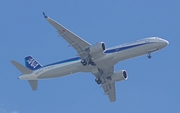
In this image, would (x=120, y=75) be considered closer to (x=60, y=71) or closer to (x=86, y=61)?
(x=86, y=61)

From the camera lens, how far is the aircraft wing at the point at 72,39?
278 ft

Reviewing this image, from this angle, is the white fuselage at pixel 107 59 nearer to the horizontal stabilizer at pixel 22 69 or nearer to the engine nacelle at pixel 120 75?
the horizontal stabilizer at pixel 22 69

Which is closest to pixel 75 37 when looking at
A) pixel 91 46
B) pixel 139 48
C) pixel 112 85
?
pixel 91 46

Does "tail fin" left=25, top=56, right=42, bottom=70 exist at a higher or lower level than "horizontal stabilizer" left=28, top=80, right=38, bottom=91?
higher

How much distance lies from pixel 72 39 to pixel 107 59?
6.97m

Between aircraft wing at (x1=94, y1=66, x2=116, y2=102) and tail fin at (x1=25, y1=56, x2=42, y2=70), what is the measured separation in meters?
11.1

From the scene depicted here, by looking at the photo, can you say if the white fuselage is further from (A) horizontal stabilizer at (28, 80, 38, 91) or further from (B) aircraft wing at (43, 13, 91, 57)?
(B) aircraft wing at (43, 13, 91, 57)

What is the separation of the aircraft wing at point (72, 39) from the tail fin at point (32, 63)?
36.4ft

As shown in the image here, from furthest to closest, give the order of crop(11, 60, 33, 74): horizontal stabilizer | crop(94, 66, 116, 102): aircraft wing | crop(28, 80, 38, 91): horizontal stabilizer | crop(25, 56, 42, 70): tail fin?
crop(25, 56, 42, 70): tail fin < crop(94, 66, 116, 102): aircraft wing < crop(28, 80, 38, 91): horizontal stabilizer < crop(11, 60, 33, 74): horizontal stabilizer

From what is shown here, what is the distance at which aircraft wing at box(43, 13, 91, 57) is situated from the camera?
84.7 m

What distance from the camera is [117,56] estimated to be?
287 ft

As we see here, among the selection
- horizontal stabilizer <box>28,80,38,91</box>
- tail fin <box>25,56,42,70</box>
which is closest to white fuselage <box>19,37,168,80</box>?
tail fin <box>25,56,42,70</box>

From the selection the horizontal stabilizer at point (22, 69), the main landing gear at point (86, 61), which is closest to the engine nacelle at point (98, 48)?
the main landing gear at point (86, 61)

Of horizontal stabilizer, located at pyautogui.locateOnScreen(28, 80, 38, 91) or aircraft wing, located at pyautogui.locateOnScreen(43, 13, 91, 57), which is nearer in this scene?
aircraft wing, located at pyautogui.locateOnScreen(43, 13, 91, 57)
